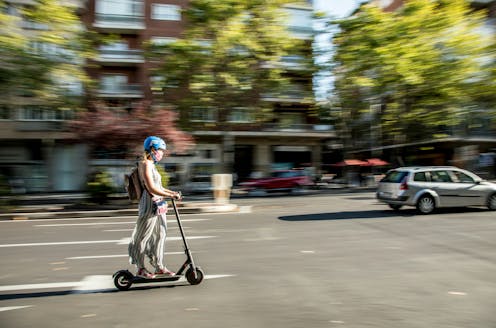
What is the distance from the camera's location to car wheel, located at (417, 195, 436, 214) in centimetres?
1167

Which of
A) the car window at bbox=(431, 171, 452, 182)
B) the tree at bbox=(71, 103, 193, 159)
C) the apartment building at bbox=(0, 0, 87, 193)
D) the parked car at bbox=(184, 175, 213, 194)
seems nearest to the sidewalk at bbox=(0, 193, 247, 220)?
the tree at bbox=(71, 103, 193, 159)

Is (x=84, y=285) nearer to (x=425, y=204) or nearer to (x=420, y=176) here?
(x=425, y=204)

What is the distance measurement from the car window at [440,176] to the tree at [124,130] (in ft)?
27.3

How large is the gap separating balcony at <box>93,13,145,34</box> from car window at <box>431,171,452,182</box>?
91.1 ft

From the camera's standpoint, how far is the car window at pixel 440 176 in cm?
1199

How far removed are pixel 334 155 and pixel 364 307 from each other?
141 feet

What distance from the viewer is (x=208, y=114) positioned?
31.0 m

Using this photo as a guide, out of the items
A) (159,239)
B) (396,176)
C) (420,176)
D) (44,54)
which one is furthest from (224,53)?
(159,239)

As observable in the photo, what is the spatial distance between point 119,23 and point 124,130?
21.7 metres

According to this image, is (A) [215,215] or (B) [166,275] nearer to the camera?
(B) [166,275]

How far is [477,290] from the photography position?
4777 millimetres

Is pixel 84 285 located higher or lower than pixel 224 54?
lower

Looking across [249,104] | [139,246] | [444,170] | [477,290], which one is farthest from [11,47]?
[477,290]

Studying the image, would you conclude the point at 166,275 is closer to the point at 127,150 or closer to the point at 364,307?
the point at 364,307
